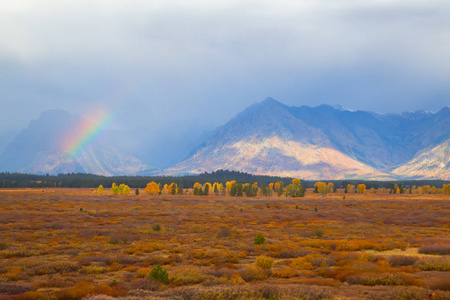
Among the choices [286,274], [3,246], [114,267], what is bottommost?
[3,246]

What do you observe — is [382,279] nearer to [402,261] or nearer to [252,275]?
[402,261]

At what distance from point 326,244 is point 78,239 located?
75.0ft

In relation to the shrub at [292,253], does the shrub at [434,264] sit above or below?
above

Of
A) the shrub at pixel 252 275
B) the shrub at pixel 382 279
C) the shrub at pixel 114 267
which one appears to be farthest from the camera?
the shrub at pixel 114 267

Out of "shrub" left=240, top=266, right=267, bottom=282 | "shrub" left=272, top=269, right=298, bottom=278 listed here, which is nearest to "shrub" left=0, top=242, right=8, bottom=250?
"shrub" left=240, top=266, right=267, bottom=282

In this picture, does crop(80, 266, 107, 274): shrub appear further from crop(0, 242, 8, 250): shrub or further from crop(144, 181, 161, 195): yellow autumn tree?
crop(144, 181, 161, 195): yellow autumn tree

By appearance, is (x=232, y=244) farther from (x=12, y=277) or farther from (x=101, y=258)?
(x=12, y=277)

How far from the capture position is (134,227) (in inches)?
1585

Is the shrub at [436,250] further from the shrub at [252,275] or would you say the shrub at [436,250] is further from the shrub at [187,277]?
the shrub at [187,277]

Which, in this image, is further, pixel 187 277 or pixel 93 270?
pixel 93 270

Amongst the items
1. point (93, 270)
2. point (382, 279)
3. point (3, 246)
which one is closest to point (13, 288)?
point (93, 270)

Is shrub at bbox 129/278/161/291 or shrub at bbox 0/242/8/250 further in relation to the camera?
shrub at bbox 0/242/8/250

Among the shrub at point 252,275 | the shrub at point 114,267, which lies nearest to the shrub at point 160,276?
the shrub at point 252,275

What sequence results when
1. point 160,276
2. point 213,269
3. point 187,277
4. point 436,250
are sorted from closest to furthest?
1. point 160,276
2. point 187,277
3. point 213,269
4. point 436,250
